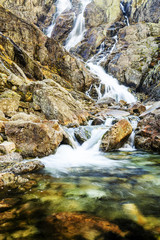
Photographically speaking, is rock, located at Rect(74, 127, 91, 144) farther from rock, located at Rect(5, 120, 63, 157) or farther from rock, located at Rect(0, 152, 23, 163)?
rock, located at Rect(0, 152, 23, 163)

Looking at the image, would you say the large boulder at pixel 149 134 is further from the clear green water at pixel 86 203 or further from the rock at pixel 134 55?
the rock at pixel 134 55

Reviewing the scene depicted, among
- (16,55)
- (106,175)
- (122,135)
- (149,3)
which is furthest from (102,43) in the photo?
(106,175)

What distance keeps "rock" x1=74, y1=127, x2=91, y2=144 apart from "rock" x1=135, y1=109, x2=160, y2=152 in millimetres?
2552

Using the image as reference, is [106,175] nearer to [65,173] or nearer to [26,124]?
[65,173]

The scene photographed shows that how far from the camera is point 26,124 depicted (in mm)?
5289

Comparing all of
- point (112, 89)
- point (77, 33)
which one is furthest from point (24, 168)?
point (77, 33)

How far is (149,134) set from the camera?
686cm

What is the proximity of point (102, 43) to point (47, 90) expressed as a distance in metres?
38.8

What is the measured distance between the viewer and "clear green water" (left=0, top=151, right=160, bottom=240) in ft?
5.70

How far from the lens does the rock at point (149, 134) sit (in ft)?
21.6

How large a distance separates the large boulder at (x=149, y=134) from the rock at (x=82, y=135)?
255cm

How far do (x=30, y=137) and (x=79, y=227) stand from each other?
12.8 feet

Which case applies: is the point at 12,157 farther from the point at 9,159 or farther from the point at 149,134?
the point at 149,134

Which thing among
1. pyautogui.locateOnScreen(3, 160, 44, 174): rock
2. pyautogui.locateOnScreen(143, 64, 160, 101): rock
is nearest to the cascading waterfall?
pyautogui.locateOnScreen(3, 160, 44, 174): rock
